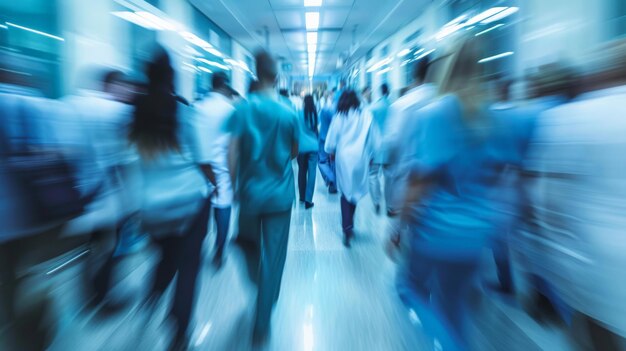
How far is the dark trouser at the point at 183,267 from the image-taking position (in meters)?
2.03

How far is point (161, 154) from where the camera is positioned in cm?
181

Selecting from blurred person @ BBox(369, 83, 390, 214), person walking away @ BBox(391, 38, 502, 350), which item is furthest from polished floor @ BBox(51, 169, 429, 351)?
blurred person @ BBox(369, 83, 390, 214)

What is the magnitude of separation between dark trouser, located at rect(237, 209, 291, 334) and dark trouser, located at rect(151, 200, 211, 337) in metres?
0.24

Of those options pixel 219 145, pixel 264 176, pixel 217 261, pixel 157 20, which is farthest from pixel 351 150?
pixel 157 20

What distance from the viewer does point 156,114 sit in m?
1.81

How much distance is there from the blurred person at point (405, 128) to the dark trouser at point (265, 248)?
739mm

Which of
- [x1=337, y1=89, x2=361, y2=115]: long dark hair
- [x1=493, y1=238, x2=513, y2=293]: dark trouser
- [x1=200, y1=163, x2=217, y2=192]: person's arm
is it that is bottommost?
[x1=493, y1=238, x2=513, y2=293]: dark trouser

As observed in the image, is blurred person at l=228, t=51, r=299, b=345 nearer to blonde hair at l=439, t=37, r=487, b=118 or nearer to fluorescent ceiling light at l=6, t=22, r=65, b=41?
blonde hair at l=439, t=37, r=487, b=118

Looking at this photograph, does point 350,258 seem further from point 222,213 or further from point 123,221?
point 123,221

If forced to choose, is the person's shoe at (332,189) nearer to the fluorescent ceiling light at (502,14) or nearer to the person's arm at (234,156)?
the fluorescent ceiling light at (502,14)

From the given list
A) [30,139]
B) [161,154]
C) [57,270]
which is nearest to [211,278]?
[57,270]

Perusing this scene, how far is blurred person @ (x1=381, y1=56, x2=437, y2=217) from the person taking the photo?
5.51 feet

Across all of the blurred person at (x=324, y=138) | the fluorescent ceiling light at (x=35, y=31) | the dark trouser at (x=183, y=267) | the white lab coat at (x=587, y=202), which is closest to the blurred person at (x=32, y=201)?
the dark trouser at (x=183, y=267)

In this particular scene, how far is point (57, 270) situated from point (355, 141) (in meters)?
2.84
